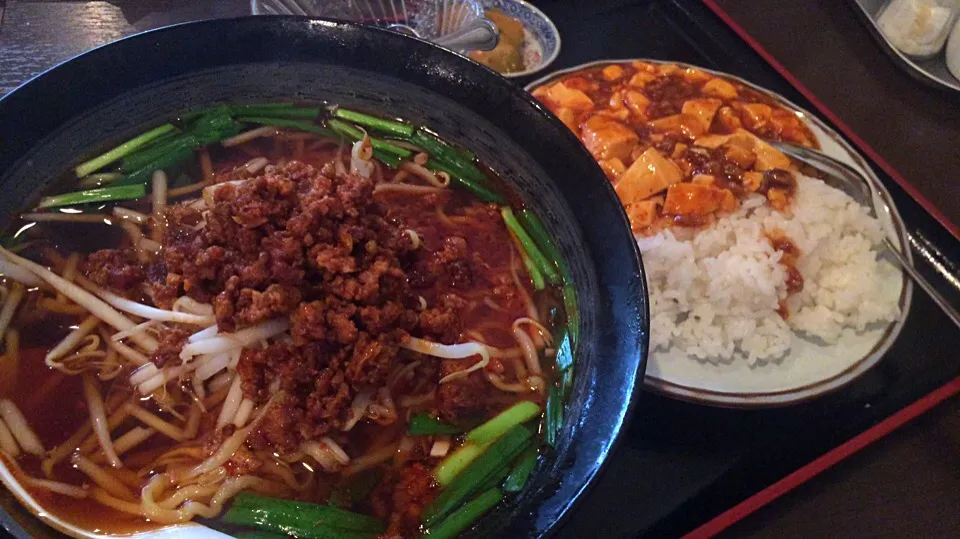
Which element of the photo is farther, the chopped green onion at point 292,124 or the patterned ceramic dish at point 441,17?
the patterned ceramic dish at point 441,17

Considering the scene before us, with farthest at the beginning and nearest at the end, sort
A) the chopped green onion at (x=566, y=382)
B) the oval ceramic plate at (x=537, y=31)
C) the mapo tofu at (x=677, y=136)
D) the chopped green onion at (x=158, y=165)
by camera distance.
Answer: the oval ceramic plate at (x=537, y=31), the mapo tofu at (x=677, y=136), the chopped green onion at (x=158, y=165), the chopped green onion at (x=566, y=382)

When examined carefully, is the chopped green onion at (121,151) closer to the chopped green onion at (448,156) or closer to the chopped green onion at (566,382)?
the chopped green onion at (448,156)

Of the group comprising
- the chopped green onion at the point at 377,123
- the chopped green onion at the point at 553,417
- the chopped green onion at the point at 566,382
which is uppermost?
the chopped green onion at the point at 377,123

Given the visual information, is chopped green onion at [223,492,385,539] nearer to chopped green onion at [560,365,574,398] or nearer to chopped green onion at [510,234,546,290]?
chopped green onion at [560,365,574,398]

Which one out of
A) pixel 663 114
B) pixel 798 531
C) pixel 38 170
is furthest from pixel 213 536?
pixel 663 114

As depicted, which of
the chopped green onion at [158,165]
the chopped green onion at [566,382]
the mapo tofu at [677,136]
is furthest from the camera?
the mapo tofu at [677,136]

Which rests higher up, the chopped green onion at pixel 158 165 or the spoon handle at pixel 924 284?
the chopped green onion at pixel 158 165

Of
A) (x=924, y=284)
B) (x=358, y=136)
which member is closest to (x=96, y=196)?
(x=358, y=136)

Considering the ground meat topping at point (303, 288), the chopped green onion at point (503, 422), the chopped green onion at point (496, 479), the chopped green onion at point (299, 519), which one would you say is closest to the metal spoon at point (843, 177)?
the chopped green onion at point (503, 422)

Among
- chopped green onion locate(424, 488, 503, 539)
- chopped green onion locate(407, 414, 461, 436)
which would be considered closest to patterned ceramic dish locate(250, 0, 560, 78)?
chopped green onion locate(407, 414, 461, 436)
